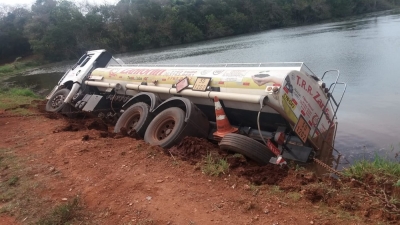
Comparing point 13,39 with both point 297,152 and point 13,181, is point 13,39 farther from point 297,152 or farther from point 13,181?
point 297,152

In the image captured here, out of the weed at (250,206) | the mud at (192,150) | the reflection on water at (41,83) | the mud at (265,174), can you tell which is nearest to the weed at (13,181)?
the mud at (192,150)

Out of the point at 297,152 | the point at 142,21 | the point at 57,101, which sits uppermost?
the point at 57,101

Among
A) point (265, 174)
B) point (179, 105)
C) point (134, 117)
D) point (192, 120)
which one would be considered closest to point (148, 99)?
point (134, 117)

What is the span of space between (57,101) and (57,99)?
0.08m

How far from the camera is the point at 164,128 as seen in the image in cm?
787

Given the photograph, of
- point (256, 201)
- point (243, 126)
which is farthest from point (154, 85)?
point (256, 201)

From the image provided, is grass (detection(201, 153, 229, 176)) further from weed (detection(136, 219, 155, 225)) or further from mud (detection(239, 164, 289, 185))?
weed (detection(136, 219, 155, 225))

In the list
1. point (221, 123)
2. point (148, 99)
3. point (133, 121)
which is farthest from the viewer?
point (148, 99)

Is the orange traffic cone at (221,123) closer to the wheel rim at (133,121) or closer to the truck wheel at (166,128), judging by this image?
the truck wheel at (166,128)

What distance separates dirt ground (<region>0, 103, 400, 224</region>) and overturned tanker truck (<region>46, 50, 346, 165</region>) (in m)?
0.54

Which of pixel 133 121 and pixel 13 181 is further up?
pixel 13 181

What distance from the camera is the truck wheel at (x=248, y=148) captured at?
6.16 meters

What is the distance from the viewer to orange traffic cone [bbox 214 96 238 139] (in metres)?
7.29

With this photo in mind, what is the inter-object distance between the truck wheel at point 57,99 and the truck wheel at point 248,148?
24.4 feet
